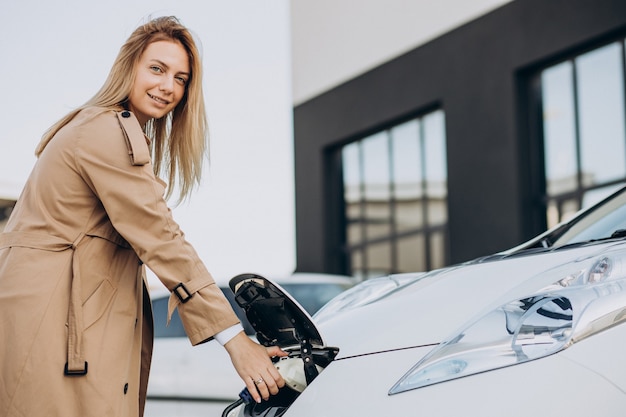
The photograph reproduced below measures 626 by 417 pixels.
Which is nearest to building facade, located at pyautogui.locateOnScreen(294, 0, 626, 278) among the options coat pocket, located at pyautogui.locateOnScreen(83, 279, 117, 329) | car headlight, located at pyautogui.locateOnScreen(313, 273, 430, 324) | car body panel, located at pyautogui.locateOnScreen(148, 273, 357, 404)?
car body panel, located at pyautogui.locateOnScreen(148, 273, 357, 404)

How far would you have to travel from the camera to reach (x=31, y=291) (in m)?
1.87

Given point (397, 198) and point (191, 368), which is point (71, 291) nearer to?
point (191, 368)

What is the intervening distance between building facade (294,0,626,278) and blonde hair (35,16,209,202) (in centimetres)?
839

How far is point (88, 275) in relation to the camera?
1.95 m

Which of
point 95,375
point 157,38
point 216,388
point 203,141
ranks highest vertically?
point 157,38

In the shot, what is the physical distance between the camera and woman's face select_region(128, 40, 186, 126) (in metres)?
2.18

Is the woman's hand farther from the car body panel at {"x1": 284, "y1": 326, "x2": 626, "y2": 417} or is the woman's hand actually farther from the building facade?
the building facade

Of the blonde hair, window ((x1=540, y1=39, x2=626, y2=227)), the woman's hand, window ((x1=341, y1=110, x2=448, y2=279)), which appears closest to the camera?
the woman's hand

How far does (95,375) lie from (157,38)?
0.92 m

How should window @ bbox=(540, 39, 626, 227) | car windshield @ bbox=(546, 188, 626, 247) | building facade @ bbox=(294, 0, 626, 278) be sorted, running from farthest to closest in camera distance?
building facade @ bbox=(294, 0, 626, 278) → window @ bbox=(540, 39, 626, 227) → car windshield @ bbox=(546, 188, 626, 247)

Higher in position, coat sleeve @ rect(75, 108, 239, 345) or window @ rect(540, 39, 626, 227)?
window @ rect(540, 39, 626, 227)

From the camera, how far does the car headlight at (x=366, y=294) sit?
2528 mm

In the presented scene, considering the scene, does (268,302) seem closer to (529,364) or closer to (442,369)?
(442,369)

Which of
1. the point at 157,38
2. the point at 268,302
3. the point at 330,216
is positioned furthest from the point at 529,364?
the point at 330,216
